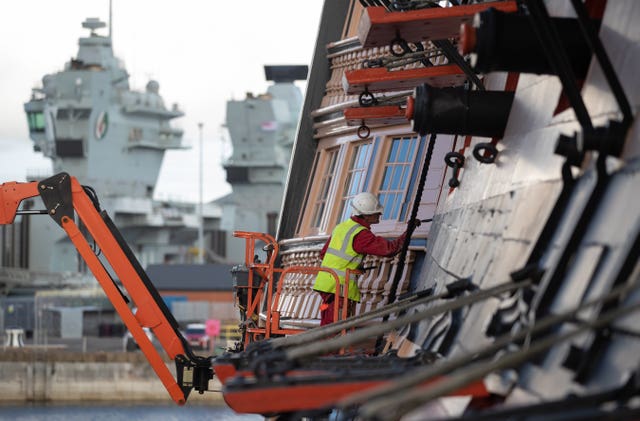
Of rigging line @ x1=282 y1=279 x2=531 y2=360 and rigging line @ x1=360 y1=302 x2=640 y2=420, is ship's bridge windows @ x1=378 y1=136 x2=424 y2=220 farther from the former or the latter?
rigging line @ x1=360 y1=302 x2=640 y2=420

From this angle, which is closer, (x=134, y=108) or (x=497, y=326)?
(x=497, y=326)

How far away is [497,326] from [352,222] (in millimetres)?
5842

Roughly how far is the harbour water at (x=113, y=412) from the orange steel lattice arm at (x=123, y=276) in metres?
36.9

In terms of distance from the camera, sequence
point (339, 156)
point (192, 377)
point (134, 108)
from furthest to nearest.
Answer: point (134, 108), point (339, 156), point (192, 377)

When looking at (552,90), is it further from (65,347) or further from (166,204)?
(166,204)

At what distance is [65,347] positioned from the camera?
63.3m

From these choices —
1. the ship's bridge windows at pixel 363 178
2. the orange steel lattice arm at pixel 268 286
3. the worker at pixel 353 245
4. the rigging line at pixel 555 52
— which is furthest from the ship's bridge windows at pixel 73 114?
the rigging line at pixel 555 52

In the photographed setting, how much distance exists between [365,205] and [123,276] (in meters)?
3.68

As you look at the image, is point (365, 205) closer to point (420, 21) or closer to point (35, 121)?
point (420, 21)

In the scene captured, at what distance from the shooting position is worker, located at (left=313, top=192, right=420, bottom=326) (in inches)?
439

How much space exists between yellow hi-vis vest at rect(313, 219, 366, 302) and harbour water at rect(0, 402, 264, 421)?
130ft

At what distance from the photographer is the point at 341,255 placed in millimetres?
11422

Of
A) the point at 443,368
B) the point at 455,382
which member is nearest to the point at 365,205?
the point at 443,368

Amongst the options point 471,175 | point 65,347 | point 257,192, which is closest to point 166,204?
point 257,192
